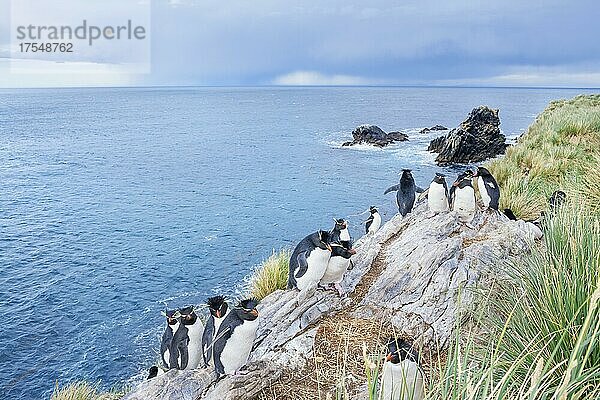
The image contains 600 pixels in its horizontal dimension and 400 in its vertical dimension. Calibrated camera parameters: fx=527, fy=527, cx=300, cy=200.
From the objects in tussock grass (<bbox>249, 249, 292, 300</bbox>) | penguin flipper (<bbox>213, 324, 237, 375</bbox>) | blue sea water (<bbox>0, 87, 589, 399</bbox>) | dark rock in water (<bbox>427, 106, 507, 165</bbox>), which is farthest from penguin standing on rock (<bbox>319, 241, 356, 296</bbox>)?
dark rock in water (<bbox>427, 106, 507, 165</bbox>)

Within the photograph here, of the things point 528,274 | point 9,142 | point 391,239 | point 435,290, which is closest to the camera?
point 528,274

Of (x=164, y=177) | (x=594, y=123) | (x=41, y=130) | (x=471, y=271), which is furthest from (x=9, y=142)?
(x=471, y=271)

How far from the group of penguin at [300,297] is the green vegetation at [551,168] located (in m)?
1.81

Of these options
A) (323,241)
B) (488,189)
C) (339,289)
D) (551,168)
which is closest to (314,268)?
(323,241)

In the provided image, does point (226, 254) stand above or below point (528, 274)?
below

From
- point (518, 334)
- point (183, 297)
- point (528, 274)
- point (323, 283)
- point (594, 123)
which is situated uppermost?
point (594, 123)

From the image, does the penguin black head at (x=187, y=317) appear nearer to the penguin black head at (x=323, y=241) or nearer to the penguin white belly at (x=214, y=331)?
the penguin white belly at (x=214, y=331)

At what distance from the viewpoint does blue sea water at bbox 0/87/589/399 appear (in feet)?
49.0

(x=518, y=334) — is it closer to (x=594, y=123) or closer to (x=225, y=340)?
(x=225, y=340)

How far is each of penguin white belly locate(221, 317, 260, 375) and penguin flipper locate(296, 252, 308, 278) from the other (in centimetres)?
172

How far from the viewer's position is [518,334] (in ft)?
14.5

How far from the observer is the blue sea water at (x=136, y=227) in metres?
14.9

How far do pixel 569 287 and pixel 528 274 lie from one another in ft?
2.73

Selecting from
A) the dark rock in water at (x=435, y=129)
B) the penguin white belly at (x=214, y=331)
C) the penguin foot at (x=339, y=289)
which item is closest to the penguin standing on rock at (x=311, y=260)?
the penguin foot at (x=339, y=289)
